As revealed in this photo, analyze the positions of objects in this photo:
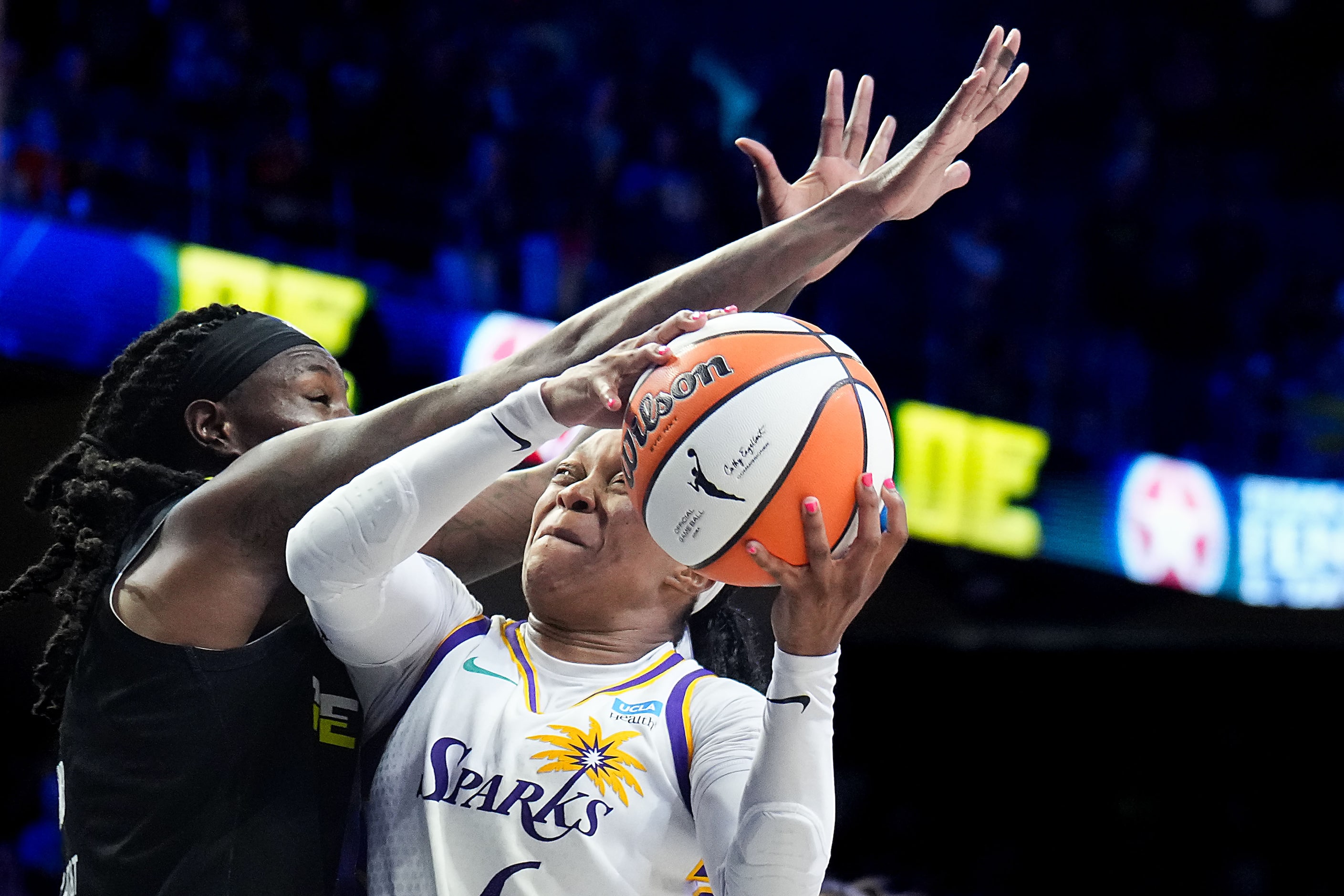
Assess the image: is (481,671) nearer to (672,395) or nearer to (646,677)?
(646,677)

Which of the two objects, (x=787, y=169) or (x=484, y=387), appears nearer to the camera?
(x=484, y=387)

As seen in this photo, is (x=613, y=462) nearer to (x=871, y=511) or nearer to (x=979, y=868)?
(x=871, y=511)

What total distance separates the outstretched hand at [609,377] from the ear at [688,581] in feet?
1.68

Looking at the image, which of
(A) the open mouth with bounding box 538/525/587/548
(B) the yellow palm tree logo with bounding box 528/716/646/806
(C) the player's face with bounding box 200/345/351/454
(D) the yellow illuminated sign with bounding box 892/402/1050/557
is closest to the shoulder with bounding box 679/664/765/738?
(B) the yellow palm tree logo with bounding box 528/716/646/806

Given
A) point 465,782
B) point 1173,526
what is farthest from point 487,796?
point 1173,526

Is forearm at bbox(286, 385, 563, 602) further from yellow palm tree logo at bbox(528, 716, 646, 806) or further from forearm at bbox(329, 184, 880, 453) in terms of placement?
yellow palm tree logo at bbox(528, 716, 646, 806)

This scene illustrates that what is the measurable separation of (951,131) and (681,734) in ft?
4.19

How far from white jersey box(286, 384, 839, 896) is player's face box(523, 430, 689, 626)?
0.12 metres

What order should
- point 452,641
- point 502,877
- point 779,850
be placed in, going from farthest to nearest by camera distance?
point 452,641 → point 502,877 → point 779,850

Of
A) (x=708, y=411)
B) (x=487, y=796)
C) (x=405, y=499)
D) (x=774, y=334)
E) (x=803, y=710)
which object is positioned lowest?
(x=487, y=796)

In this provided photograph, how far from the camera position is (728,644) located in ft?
10.7

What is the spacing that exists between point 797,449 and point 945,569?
6.95m

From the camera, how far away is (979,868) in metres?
9.68

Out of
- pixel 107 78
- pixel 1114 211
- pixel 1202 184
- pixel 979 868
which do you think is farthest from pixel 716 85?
pixel 979 868
